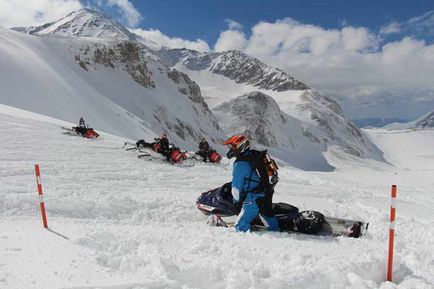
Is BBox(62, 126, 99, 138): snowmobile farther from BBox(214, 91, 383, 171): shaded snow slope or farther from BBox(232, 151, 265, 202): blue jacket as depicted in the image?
BBox(214, 91, 383, 171): shaded snow slope

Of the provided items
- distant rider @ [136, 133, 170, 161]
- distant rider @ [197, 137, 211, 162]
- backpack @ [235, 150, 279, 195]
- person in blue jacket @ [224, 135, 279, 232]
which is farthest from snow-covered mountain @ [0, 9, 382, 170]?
backpack @ [235, 150, 279, 195]

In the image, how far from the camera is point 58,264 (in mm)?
4500

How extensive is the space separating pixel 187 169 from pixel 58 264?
32.6 feet

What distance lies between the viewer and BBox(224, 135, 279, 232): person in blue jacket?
6316 mm

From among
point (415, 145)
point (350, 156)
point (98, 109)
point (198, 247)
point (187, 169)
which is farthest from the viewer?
point (415, 145)

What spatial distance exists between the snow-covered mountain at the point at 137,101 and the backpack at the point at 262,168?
26.6m

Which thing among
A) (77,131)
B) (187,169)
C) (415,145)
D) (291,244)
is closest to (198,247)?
(291,244)

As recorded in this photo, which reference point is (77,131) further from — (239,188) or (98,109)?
(98,109)

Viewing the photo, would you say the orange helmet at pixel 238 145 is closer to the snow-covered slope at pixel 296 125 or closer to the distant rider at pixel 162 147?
the distant rider at pixel 162 147

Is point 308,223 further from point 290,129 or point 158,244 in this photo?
point 290,129

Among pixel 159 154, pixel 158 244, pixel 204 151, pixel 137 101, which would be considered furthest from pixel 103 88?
pixel 158 244

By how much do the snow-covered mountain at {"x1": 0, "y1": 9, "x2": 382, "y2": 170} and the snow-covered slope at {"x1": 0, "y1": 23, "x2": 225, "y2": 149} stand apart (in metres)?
0.08

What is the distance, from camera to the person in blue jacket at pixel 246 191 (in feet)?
20.7

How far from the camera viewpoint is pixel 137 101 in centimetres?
5700
